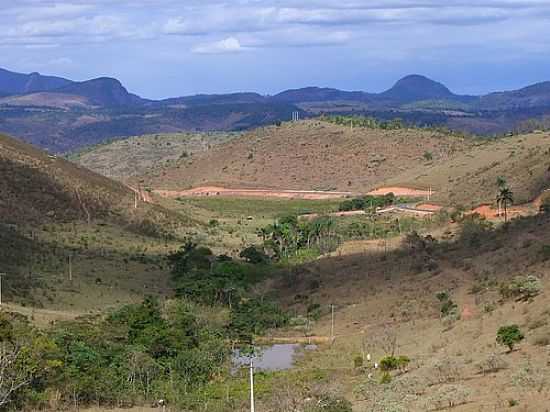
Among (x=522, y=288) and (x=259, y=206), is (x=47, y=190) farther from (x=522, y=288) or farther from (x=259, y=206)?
(x=522, y=288)

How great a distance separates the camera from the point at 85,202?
79125 millimetres

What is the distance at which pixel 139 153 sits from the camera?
176m

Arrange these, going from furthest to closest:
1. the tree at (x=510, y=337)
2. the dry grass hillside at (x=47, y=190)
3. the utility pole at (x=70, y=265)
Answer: the dry grass hillside at (x=47, y=190), the utility pole at (x=70, y=265), the tree at (x=510, y=337)

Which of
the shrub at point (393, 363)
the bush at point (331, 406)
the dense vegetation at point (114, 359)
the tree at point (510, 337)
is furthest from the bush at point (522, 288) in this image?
the bush at point (331, 406)

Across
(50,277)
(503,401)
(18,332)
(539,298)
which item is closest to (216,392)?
(18,332)

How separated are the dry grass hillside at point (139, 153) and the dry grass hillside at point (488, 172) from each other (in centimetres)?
5375

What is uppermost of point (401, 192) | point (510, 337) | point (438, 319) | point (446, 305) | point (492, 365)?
point (510, 337)

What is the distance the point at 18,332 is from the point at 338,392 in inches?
455

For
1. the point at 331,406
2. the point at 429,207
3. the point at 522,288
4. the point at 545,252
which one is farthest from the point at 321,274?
the point at 429,207

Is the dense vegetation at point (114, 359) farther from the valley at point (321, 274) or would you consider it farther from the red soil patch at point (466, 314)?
the red soil patch at point (466, 314)

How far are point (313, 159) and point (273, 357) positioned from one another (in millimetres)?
90933

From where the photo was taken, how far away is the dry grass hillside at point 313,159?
412 ft

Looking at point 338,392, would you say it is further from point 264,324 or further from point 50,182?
point 50,182

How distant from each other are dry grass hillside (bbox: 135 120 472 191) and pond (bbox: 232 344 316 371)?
76679 millimetres
